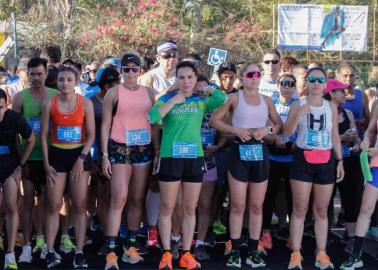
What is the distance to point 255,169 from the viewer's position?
6.96 m

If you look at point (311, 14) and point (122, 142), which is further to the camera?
point (311, 14)

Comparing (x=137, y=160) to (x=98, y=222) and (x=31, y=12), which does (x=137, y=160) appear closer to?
(x=98, y=222)

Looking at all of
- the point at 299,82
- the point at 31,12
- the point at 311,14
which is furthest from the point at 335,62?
the point at 299,82

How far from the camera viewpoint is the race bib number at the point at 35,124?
7.19 meters

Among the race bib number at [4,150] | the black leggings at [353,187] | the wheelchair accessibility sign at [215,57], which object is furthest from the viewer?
the wheelchair accessibility sign at [215,57]

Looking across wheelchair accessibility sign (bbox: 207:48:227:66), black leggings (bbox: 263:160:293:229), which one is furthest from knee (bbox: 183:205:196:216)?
wheelchair accessibility sign (bbox: 207:48:227:66)

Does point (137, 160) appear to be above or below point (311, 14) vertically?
below

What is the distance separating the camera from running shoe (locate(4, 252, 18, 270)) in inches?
267

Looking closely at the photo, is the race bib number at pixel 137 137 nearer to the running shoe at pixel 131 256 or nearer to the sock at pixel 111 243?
the sock at pixel 111 243

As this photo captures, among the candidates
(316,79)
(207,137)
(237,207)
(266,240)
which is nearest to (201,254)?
(237,207)

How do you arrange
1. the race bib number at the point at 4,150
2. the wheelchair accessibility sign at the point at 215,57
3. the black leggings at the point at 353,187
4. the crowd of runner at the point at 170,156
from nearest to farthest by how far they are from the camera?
the race bib number at the point at 4,150 → the crowd of runner at the point at 170,156 → the black leggings at the point at 353,187 → the wheelchair accessibility sign at the point at 215,57

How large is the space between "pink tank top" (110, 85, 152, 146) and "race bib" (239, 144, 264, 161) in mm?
981

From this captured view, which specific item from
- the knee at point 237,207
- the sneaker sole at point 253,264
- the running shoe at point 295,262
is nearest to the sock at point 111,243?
the knee at point 237,207

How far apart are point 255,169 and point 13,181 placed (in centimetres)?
242
